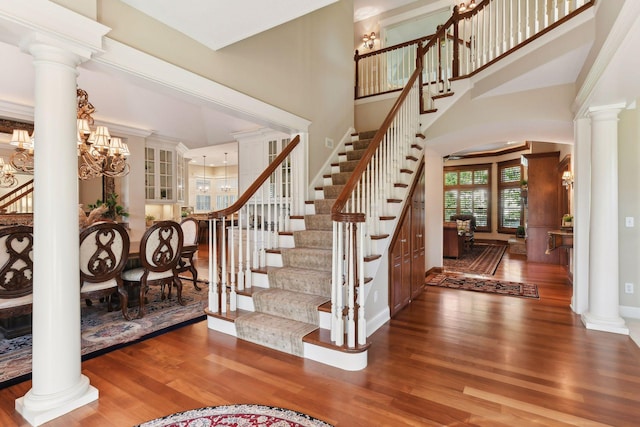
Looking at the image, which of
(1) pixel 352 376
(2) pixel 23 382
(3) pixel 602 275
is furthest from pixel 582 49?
(2) pixel 23 382

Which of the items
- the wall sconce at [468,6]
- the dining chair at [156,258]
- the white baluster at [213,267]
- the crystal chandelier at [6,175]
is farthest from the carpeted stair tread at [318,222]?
the wall sconce at [468,6]

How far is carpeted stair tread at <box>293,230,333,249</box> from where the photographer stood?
3.81 m

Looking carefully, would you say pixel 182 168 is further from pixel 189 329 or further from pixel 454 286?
pixel 454 286

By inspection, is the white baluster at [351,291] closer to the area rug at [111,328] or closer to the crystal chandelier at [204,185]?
the area rug at [111,328]

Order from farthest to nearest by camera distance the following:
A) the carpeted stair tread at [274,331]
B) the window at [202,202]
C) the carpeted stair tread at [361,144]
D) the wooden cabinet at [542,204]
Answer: the window at [202,202] < the wooden cabinet at [542,204] < the carpeted stair tread at [361,144] < the carpeted stair tread at [274,331]

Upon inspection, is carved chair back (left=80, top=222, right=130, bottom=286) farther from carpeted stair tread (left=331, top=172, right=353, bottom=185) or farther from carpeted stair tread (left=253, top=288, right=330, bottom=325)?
carpeted stair tread (left=331, top=172, right=353, bottom=185)

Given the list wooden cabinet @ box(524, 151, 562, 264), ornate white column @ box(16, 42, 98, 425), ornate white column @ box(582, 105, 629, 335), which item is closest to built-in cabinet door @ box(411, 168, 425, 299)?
ornate white column @ box(582, 105, 629, 335)

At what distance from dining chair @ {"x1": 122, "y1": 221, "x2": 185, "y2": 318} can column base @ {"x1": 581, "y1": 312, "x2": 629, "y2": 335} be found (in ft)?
15.3

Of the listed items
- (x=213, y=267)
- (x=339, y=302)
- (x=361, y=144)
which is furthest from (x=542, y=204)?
(x=213, y=267)

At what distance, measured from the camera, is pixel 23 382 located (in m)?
2.34

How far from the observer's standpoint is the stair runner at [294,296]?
2.91 metres

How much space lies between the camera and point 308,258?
3602 millimetres

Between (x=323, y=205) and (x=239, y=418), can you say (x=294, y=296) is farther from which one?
(x=323, y=205)

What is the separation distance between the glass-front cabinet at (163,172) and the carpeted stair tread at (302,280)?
181 inches
